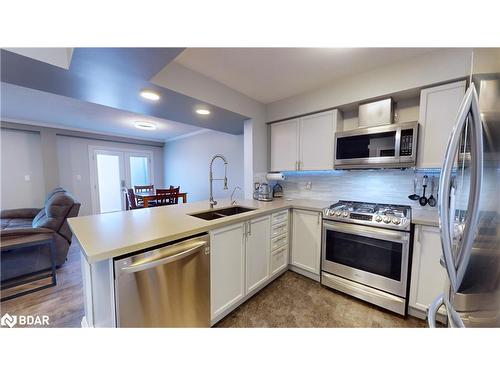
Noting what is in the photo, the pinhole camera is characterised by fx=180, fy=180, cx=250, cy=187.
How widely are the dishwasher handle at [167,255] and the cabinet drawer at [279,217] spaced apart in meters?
0.90

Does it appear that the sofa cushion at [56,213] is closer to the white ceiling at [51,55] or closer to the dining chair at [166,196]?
the dining chair at [166,196]

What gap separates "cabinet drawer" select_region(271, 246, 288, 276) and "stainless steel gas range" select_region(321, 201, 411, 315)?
444 millimetres

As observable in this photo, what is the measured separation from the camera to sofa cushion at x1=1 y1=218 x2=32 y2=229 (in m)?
2.80

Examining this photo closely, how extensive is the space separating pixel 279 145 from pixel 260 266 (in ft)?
5.61

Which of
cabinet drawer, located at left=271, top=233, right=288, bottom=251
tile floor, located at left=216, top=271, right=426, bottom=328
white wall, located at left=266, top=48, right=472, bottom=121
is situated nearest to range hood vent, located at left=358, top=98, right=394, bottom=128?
white wall, located at left=266, top=48, right=472, bottom=121

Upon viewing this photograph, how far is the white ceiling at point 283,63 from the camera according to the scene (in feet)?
5.07

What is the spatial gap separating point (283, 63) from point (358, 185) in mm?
1667

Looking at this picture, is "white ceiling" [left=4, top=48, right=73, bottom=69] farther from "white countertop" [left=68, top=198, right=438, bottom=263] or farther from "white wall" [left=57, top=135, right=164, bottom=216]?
"white wall" [left=57, top=135, right=164, bottom=216]

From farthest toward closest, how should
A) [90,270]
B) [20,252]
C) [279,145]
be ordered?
[279,145] < [20,252] < [90,270]

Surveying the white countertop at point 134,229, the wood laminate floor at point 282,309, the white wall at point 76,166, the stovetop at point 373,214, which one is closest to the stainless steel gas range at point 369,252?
the stovetop at point 373,214
